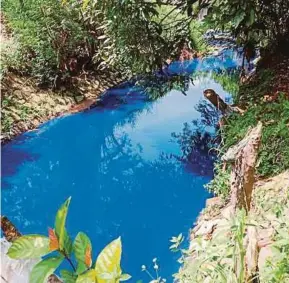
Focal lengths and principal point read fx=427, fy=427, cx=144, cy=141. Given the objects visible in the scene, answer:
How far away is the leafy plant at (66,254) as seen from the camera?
59 cm

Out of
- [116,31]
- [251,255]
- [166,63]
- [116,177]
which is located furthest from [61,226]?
[166,63]

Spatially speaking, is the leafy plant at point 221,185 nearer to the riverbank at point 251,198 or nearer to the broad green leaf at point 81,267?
the riverbank at point 251,198

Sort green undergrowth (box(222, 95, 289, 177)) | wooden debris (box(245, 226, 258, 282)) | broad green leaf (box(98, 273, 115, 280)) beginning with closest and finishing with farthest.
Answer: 1. broad green leaf (box(98, 273, 115, 280))
2. wooden debris (box(245, 226, 258, 282))
3. green undergrowth (box(222, 95, 289, 177))

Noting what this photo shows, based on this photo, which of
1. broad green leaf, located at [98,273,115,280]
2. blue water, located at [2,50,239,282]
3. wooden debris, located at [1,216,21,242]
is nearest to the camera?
broad green leaf, located at [98,273,115,280]

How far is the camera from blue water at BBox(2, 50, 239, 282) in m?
3.26

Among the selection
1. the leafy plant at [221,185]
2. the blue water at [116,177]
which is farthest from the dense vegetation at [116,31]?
the leafy plant at [221,185]

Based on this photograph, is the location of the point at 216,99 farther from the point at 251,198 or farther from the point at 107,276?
the point at 107,276

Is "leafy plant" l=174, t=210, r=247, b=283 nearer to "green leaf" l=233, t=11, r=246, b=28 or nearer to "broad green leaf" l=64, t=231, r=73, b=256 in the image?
"broad green leaf" l=64, t=231, r=73, b=256

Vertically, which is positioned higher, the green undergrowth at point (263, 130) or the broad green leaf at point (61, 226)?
the broad green leaf at point (61, 226)

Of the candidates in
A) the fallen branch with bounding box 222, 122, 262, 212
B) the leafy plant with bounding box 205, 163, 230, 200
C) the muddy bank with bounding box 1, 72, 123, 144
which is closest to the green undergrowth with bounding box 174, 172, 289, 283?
the fallen branch with bounding box 222, 122, 262, 212

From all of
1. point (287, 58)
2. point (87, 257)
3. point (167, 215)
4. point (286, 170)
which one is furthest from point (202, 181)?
point (87, 257)

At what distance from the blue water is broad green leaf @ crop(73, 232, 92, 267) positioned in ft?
6.76

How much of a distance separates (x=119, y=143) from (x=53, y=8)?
258 cm

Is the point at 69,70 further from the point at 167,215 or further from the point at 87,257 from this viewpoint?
the point at 87,257
